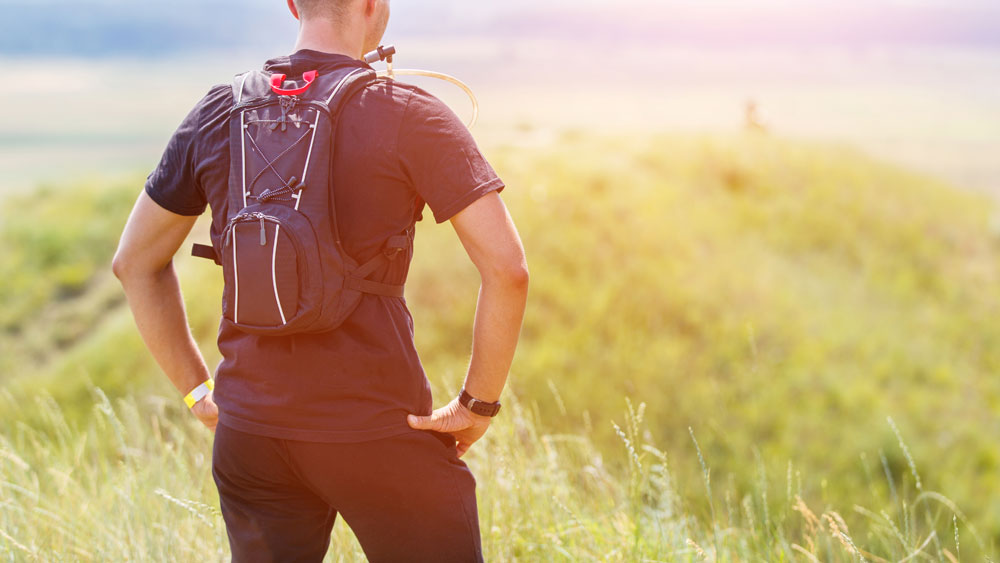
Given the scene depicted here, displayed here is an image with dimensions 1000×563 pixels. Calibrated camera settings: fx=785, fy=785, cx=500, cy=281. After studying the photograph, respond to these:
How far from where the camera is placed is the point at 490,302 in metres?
1.88

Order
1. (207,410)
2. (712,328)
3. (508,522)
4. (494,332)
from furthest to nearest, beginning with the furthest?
(712,328)
(508,522)
(207,410)
(494,332)

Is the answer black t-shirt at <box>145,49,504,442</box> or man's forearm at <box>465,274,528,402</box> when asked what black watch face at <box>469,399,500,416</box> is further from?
black t-shirt at <box>145,49,504,442</box>

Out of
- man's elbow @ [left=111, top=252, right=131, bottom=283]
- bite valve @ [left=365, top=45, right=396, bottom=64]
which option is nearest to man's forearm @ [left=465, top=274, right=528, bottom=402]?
bite valve @ [left=365, top=45, right=396, bottom=64]

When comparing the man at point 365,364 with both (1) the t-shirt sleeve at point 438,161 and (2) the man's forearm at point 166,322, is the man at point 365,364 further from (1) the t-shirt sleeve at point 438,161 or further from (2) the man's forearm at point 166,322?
(2) the man's forearm at point 166,322

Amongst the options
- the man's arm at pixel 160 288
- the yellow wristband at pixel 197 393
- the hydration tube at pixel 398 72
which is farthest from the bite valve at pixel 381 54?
the yellow wristband at pixel 197 393

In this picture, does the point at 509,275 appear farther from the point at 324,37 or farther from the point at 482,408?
the point at 324,37

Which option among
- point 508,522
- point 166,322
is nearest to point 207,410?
point 166,322

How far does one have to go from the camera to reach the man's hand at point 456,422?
6.18 feet

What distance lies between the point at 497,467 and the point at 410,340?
6.34 ft

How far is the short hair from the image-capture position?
1916 mm

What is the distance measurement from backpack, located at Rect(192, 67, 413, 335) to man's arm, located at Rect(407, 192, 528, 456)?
0.19 metres

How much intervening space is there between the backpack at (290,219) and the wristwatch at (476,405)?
336 millimetres

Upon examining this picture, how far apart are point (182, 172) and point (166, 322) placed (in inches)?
19.4

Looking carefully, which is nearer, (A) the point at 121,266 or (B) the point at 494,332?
(B) the point at 494,332
